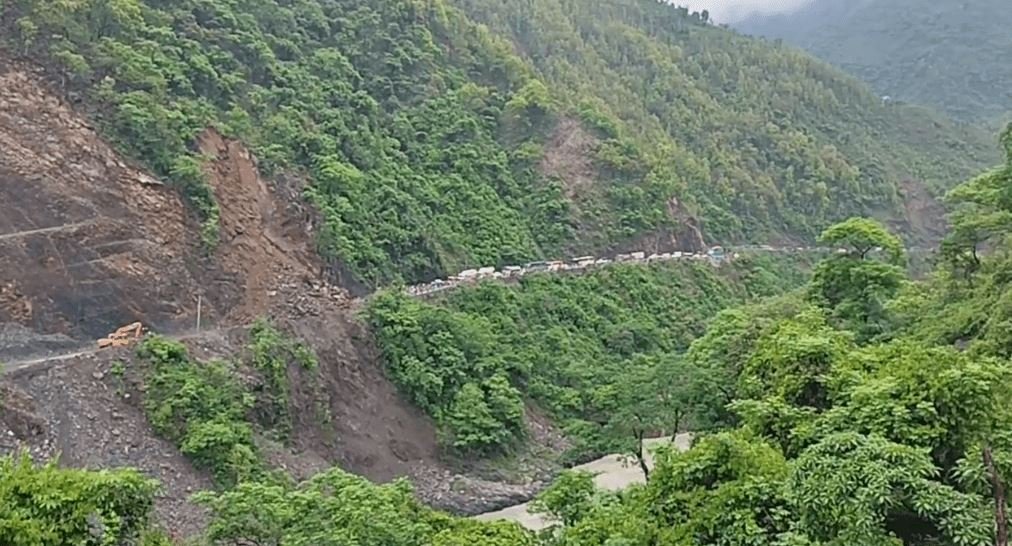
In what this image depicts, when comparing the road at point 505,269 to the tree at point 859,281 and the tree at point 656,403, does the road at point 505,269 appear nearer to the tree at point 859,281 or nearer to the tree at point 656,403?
the tree at point 859,281

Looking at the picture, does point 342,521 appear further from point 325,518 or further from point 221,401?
point 221,401

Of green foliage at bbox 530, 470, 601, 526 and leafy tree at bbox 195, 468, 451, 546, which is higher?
green foliage at bbox 530, 470, 601, 526

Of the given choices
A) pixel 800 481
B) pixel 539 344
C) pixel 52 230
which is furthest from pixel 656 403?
pixel 52 230

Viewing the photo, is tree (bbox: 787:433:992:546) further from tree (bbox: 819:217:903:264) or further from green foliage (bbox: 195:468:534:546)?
tree (bbox: 819:217:903:264)

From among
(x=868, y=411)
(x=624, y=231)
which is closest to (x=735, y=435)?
(x=868, y=411)

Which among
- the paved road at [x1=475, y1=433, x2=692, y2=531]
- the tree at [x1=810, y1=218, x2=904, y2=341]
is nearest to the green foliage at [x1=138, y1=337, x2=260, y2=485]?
the paved road at [x1=475, y1=433, x2=692, y2=531]

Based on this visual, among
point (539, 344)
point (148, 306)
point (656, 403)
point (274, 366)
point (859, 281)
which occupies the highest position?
point (859, 281)

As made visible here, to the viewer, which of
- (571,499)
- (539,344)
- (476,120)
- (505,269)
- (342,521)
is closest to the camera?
(342,521)
